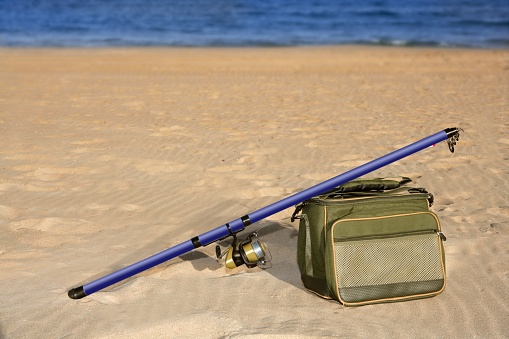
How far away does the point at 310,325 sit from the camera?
3.62 m

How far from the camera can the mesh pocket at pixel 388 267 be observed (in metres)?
3.75

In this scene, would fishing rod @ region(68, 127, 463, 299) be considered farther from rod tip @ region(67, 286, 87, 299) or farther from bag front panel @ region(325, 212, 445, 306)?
bag front panel @ region(325, 212, 445, 306)

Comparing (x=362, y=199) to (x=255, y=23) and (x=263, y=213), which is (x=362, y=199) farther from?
(x=255, y=23)

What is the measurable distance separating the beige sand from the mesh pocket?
96 mm

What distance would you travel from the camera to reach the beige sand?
3.76 m

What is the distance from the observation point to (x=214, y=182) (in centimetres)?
627

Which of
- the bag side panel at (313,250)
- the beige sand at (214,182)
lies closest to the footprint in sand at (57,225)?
the beige sand at (214,182)

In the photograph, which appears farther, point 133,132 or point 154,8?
point 154,8

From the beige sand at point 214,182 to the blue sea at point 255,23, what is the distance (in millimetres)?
6783

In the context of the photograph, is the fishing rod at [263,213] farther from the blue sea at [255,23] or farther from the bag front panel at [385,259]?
the blue sea at [255,23]

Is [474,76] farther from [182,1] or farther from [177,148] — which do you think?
[182,1]

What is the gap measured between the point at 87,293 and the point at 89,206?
1920mm

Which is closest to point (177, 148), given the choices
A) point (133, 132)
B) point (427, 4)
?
point (133, 132)

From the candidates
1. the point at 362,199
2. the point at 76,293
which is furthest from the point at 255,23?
the point at 76,293
